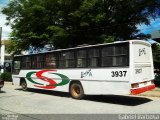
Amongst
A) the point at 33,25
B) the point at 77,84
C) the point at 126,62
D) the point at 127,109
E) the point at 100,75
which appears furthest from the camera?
the point at 33,25

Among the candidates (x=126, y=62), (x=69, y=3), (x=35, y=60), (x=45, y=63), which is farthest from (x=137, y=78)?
(x=69, y=3)

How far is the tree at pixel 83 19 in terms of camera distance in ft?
83.8

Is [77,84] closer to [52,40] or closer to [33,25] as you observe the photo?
[52,40]

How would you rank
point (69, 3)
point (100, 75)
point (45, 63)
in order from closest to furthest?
point (100, 75), point (45, 63), point (69, 3)

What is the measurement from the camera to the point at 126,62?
43.7 ft

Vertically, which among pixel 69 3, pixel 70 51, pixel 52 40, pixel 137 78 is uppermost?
pixel 69 3

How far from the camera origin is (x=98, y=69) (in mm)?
14703

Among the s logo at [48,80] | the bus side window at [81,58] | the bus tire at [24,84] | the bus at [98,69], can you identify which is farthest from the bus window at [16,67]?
the bus side window at [81,58]

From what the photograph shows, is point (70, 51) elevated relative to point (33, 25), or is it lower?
lower

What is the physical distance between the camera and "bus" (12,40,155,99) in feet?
43.7

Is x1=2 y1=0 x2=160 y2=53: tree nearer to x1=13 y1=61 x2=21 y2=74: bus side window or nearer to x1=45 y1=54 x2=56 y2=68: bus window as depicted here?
x1=13 y1=61 x2=21 y2=74: bus side window

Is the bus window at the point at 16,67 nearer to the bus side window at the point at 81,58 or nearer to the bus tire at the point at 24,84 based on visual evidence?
the bus tire at the point at 24,84

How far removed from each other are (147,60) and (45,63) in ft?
22.3

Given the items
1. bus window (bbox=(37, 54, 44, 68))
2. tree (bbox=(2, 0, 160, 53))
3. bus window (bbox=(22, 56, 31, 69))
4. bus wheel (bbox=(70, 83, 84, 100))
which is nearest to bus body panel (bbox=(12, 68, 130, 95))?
bus wheel (bbox=(70, 83, 84, 100))
